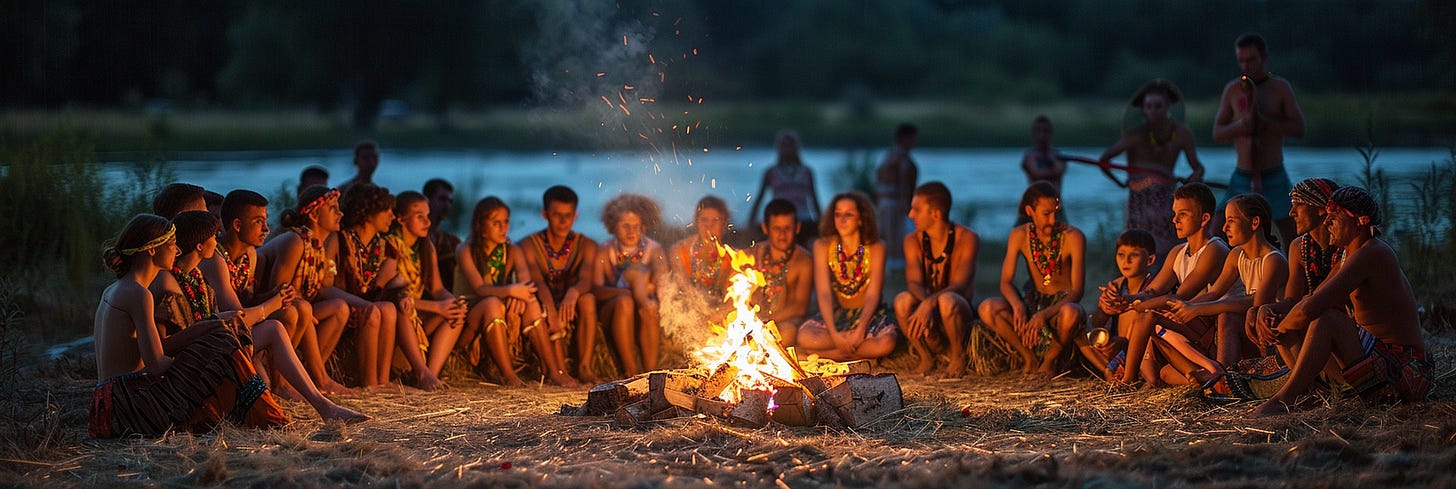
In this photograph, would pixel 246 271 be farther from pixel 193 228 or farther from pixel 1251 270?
pixel 1251 270

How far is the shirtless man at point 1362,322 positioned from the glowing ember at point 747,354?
6.86ft

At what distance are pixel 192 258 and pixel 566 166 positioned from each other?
26071 millimetres

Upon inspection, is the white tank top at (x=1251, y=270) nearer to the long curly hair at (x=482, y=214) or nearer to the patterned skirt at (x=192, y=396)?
the long curly hair at (x=482, y=214)

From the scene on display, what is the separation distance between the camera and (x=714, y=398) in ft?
20.6

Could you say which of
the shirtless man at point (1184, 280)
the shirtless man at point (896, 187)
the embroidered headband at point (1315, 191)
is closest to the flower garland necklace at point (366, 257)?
the shirtless man at point (1184, 280)

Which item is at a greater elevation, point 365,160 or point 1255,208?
point 365,160

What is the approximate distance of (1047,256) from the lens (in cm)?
784

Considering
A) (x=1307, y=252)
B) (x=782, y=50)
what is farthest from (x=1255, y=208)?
(x=782, y=50)

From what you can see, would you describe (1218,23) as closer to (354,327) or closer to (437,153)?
(437,153)

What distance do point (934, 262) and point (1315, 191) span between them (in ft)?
7.84

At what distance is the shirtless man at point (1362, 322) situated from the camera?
19.6 feet

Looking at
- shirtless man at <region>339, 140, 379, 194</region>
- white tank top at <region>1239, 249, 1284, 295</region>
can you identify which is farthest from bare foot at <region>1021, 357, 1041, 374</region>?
shirtless man at <region>339, 140, 379, 194</region>

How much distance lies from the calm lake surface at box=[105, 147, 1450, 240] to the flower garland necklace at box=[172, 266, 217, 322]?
Result: 2.39 meters

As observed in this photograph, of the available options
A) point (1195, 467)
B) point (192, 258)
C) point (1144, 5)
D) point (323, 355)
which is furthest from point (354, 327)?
point (1144, 5)
